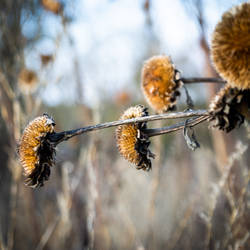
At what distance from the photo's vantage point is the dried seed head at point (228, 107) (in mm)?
616

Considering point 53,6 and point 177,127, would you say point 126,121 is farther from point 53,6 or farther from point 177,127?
point 53,6

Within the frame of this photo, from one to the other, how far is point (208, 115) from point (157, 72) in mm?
300

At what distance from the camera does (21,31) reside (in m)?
2.40

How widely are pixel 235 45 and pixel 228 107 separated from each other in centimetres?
14

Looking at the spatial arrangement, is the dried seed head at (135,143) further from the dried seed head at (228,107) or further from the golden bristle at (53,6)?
the golden bristle at (53,6)

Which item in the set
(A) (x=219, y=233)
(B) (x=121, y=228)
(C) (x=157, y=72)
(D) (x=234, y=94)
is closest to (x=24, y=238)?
(B) (x=121, y=228)

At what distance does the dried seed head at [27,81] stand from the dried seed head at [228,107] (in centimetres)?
159

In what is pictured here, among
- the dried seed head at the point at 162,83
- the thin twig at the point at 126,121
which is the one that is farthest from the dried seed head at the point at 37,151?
the dried seed head at the point at 162,83

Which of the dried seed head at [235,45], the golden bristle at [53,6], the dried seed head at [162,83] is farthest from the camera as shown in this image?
the golden bristle at [53,6]

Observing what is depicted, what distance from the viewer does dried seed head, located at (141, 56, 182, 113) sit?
0.84 metres

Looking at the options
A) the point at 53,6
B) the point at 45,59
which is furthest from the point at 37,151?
the point at 53,6

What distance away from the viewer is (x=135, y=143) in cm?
66

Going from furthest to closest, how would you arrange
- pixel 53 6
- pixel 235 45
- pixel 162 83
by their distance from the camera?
pixel 53 6 < pixel 162 83 < pixel 235 45

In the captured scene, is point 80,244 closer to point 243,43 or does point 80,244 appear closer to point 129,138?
point 129,138
